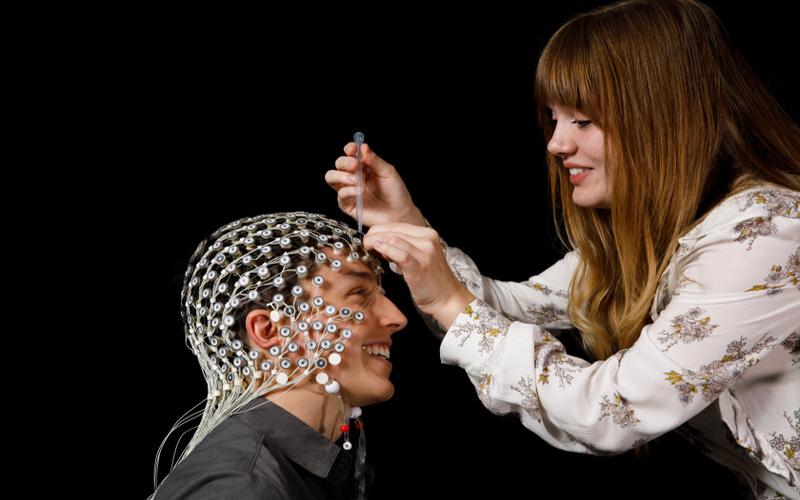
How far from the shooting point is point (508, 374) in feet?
6.92

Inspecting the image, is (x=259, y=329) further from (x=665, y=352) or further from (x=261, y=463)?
(x=665, y=352)

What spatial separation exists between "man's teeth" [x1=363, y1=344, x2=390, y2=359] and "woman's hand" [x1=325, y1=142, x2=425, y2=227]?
444 millimetres

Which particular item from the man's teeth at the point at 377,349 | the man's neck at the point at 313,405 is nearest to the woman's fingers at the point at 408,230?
the man's teeth at the point at 377,349

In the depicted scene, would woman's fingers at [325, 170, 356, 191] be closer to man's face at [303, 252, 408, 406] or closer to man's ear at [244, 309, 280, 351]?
man's face at [303, 252, 408, 406]

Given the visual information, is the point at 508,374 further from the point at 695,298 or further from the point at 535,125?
the point at 535,125

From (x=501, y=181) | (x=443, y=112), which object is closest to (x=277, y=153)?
(x=443, y=112)

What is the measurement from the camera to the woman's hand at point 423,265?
211cm

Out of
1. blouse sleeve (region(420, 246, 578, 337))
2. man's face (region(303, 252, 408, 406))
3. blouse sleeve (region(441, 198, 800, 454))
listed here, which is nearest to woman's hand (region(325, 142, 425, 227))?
blouse sleeve (region(420, 246, 578, 337))

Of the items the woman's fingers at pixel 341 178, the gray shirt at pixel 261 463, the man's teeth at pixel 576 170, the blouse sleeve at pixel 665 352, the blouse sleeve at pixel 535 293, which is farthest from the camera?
the blouse sleeve at pixel 535 293

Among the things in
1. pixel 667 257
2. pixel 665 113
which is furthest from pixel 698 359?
pixel 665 113

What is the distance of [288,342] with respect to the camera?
2.18m

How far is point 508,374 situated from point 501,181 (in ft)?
4.64

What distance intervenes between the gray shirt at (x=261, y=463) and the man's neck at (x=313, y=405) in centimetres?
3

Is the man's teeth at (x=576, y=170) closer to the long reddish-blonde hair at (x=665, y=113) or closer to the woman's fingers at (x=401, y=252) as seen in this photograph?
the long reddish-blonde hair at (x=665, y=113)
